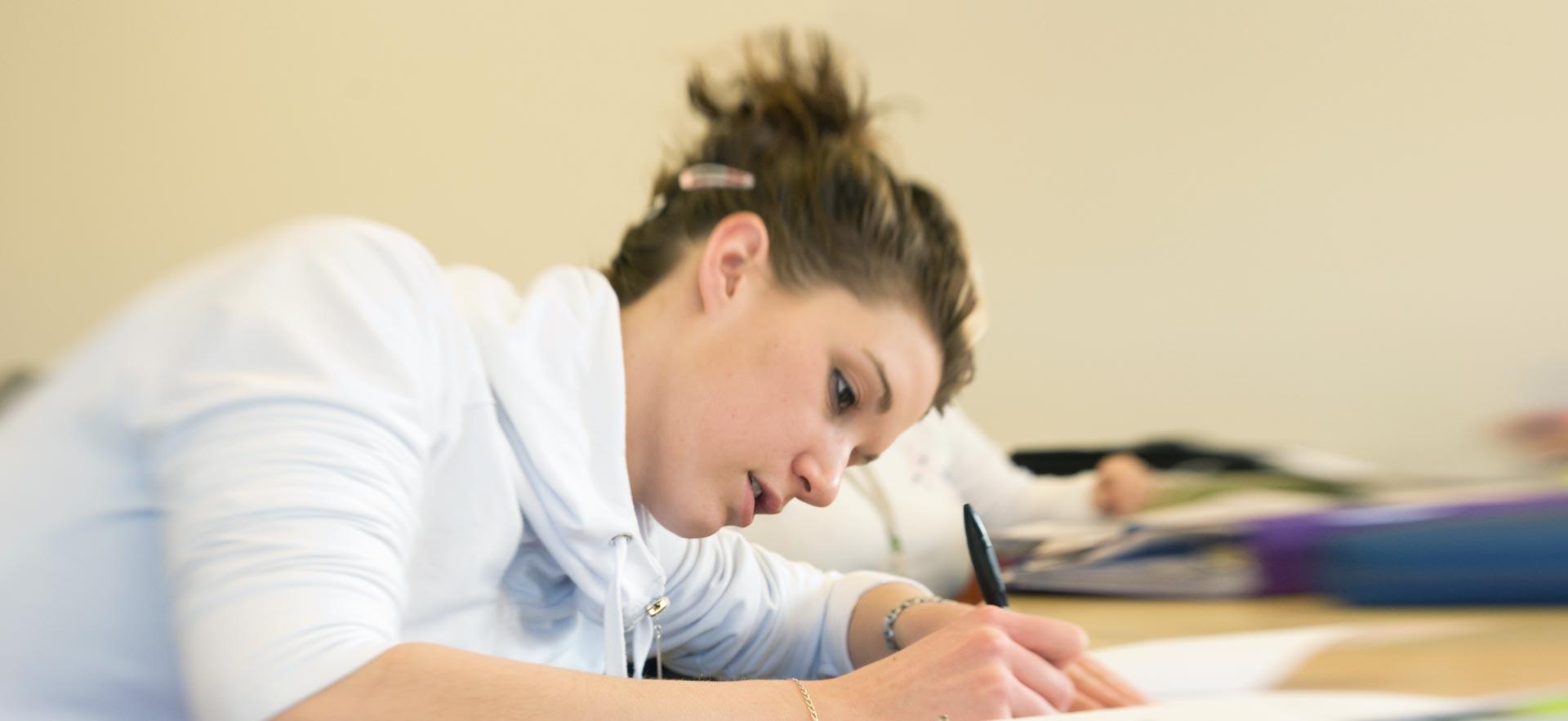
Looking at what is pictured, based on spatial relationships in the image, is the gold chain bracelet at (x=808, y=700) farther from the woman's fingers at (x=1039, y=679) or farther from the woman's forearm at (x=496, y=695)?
the woman's fingers at (x=1039, y=679)

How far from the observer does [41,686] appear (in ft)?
1.70

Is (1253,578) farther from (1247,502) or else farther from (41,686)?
(41,686)

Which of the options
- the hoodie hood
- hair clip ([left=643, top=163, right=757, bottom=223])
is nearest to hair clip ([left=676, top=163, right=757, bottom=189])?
hair clip ([left=643, top=163, right=757, bottom=223])

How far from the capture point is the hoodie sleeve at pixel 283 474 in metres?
0.45

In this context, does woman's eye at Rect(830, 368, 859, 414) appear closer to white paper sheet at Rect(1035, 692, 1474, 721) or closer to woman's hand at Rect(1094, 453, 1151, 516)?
white paper sheet at Rect(1035, 692, 1474, 721)

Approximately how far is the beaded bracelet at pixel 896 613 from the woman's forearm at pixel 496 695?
0.31 metres

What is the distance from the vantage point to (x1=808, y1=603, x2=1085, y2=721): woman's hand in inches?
23.8

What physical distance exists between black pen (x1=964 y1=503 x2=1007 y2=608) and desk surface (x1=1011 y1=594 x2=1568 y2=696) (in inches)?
3.2

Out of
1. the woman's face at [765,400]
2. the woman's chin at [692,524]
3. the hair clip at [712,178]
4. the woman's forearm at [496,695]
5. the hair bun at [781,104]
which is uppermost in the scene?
the hair bun at [781,104]

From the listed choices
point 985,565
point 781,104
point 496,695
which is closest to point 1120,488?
point 985,565

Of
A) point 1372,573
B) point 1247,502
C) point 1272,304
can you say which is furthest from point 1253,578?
point 1272,304

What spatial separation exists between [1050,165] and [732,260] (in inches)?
55.7

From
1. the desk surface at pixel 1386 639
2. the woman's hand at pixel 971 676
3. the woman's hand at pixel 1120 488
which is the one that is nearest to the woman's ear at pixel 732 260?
the woman's hand at pixel 971 676

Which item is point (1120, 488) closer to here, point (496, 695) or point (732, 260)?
point (732, 260)
